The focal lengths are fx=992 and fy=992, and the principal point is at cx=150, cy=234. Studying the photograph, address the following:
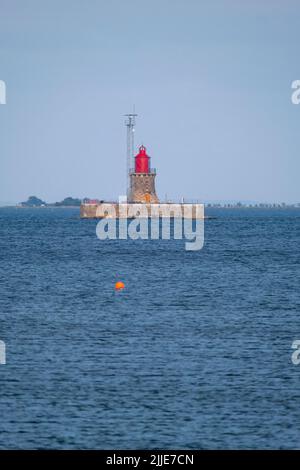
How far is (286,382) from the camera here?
31.0 metres

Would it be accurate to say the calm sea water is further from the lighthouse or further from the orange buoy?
the lighthouse

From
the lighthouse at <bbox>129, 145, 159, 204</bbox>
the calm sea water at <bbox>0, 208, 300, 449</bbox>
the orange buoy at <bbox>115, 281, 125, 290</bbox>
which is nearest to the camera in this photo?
the calm sea water at <bbox>0, 208, 300, 449</bbox>

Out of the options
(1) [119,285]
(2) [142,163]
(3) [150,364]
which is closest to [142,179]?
(2) [142,163]

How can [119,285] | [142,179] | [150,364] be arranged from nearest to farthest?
[150,364] → [119,285] → [142,179]

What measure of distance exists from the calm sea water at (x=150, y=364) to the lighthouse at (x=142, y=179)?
414 feet

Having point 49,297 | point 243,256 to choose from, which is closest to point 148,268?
point 243,256

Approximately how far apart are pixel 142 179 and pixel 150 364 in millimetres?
159760

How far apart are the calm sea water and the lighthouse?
126m

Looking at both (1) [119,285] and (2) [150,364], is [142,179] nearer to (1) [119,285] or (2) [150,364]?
(1) [119,285]

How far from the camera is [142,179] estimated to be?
192625mm

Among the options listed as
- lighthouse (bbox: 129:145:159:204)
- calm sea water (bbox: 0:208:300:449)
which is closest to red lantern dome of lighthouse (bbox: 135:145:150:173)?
lighthouse (bbox: 129:145:159:204)

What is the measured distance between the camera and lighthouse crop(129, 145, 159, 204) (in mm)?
192750

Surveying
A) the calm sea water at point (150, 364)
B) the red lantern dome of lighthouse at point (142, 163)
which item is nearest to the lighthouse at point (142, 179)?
the red lantern dome of lighthouse at point (142, 163)

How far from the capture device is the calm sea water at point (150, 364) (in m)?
25.9
